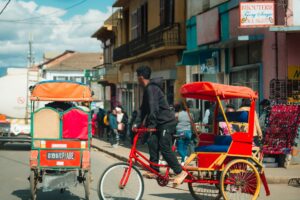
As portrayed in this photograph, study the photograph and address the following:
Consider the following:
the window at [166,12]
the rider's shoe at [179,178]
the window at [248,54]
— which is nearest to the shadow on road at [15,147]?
the window at [166,12]

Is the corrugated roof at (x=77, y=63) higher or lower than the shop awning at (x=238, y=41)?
higher

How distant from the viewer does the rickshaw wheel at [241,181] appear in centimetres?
877

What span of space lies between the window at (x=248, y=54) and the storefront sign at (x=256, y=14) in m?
1.66

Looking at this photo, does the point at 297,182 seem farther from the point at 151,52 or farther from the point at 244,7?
the point at 151,52

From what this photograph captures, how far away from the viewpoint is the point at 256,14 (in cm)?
1423

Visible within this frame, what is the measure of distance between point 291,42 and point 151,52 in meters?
11.1

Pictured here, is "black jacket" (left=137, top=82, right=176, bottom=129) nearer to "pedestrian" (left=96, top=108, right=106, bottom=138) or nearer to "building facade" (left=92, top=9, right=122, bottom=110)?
"pedestrian" (left=96, top=108, right=106, bottom=138)

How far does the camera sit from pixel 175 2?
23109 mm

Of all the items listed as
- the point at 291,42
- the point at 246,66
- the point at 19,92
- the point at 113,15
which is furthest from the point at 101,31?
the point at 291,42

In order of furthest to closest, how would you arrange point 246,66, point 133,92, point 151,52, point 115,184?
point 133,92
point 151,52
point 246,66
point 115,184

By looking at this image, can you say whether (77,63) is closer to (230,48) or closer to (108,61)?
(108,61)

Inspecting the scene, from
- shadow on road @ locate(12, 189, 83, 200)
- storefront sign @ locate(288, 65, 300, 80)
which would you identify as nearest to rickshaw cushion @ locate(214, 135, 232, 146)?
shadow on road @ locate(12, 189, 83, 200)

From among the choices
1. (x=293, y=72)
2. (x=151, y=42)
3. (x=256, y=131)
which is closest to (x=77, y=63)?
(x=151, y=42)

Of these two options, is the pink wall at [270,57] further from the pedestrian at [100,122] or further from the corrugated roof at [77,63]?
the corrugated roof at [77,63]
